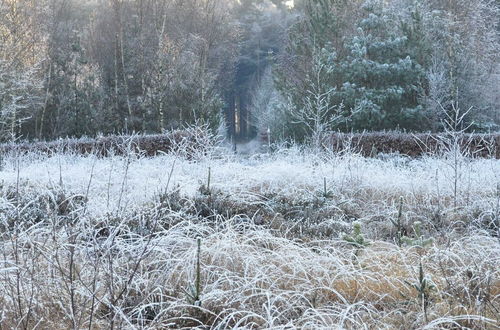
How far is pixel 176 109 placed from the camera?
16688 mm

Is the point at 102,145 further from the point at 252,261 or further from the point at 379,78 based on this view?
the point at 252,261

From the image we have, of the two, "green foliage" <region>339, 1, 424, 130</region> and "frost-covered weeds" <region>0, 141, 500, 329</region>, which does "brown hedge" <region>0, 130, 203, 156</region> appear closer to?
"frost-covered weeds" <region>0, 141, 500, 329</region>

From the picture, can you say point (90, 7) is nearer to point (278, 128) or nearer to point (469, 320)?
point (278, 128)

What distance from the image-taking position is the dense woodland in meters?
14.3

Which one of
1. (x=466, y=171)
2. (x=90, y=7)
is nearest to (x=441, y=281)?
(x=466, y=171)

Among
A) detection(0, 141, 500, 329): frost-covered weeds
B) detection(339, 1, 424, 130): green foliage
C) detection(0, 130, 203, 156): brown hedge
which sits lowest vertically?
detection(0, 141, 500, 329): frost-covered weeds

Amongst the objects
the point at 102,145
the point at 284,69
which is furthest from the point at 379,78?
the point at 102,145

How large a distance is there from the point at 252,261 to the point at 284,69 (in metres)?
14.1

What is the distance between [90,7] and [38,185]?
2151 centimetres

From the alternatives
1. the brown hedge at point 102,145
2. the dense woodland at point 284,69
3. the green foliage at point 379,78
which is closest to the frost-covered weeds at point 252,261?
the brown hedge at point 102,145

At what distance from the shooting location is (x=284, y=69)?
16703 mm

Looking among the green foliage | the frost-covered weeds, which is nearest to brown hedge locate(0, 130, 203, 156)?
the frost-covered weeds

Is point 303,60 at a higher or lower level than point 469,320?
higher

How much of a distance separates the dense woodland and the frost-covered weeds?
26.8 feet
